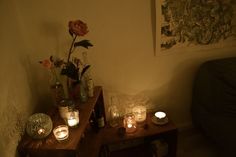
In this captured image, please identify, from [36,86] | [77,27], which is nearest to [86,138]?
[36,86]

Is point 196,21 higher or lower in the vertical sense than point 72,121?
higher

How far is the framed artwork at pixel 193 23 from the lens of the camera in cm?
178

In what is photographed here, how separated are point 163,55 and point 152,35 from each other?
0.69ft

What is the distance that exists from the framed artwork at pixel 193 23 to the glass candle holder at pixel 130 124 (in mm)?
629

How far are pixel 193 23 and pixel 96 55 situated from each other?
85 cm

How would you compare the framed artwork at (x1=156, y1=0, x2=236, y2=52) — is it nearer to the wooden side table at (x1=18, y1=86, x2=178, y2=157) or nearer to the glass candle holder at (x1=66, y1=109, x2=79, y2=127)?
the wooden side table at (x1=18, y1=86, x2=178, y2=157)

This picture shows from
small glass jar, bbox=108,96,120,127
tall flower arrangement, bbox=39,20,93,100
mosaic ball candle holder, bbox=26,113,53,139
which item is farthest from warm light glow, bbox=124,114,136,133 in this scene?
mosaic ball candle holder, bbox=26,113,53,139

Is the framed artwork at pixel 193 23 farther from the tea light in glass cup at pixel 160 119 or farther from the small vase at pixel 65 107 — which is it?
the small vase at pixel 65 107

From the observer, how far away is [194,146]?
83.7 inches

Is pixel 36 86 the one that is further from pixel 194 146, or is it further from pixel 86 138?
pixel 194 146

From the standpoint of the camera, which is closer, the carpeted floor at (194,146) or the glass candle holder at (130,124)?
the glass candle holder at (130,124)

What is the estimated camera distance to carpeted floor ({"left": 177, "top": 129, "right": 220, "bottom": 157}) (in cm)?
204

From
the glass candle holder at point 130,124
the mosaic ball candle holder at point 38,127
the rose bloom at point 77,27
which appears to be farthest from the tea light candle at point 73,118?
the glass candle holder at point 130,124

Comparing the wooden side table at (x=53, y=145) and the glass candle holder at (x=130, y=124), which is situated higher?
the wooden side table at (x=53, y=145)
